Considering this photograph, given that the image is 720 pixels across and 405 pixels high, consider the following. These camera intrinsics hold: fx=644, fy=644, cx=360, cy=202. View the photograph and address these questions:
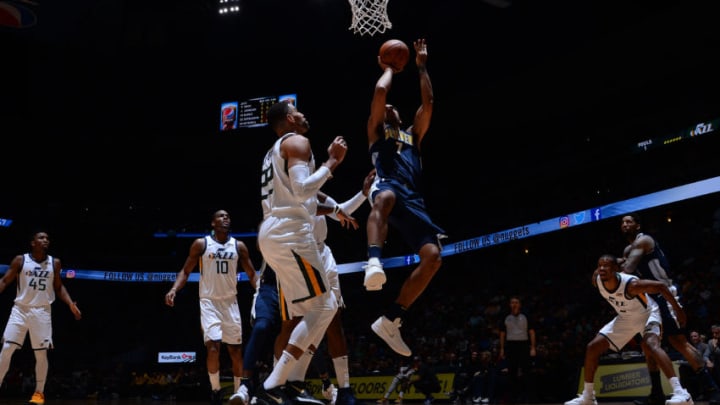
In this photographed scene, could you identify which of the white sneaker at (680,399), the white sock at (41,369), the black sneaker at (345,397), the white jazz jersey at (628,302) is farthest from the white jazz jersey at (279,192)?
the white sock at (41,369)

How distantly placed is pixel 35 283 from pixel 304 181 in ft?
18.4

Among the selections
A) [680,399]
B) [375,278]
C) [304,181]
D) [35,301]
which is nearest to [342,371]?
[375,278]

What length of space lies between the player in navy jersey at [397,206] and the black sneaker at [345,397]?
476 mm

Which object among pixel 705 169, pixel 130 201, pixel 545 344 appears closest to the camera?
pixel 545 344

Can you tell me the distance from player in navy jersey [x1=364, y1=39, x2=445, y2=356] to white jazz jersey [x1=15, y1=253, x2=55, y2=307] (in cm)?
519

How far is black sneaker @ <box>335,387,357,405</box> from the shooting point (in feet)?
15.4

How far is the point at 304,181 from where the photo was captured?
14.2 ft

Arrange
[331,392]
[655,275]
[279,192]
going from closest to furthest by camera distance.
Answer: [279,192]
[331,392]
[655,275]

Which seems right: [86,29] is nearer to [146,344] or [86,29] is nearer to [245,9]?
[245,9]

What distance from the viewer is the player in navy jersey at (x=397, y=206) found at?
193 inches

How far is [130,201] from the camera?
87.7 ft

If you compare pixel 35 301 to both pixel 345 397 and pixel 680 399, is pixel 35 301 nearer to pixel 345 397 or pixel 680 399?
pixel 345 397

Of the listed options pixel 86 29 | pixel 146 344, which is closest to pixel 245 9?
pixel 86 29

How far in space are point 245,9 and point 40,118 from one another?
8677mm
